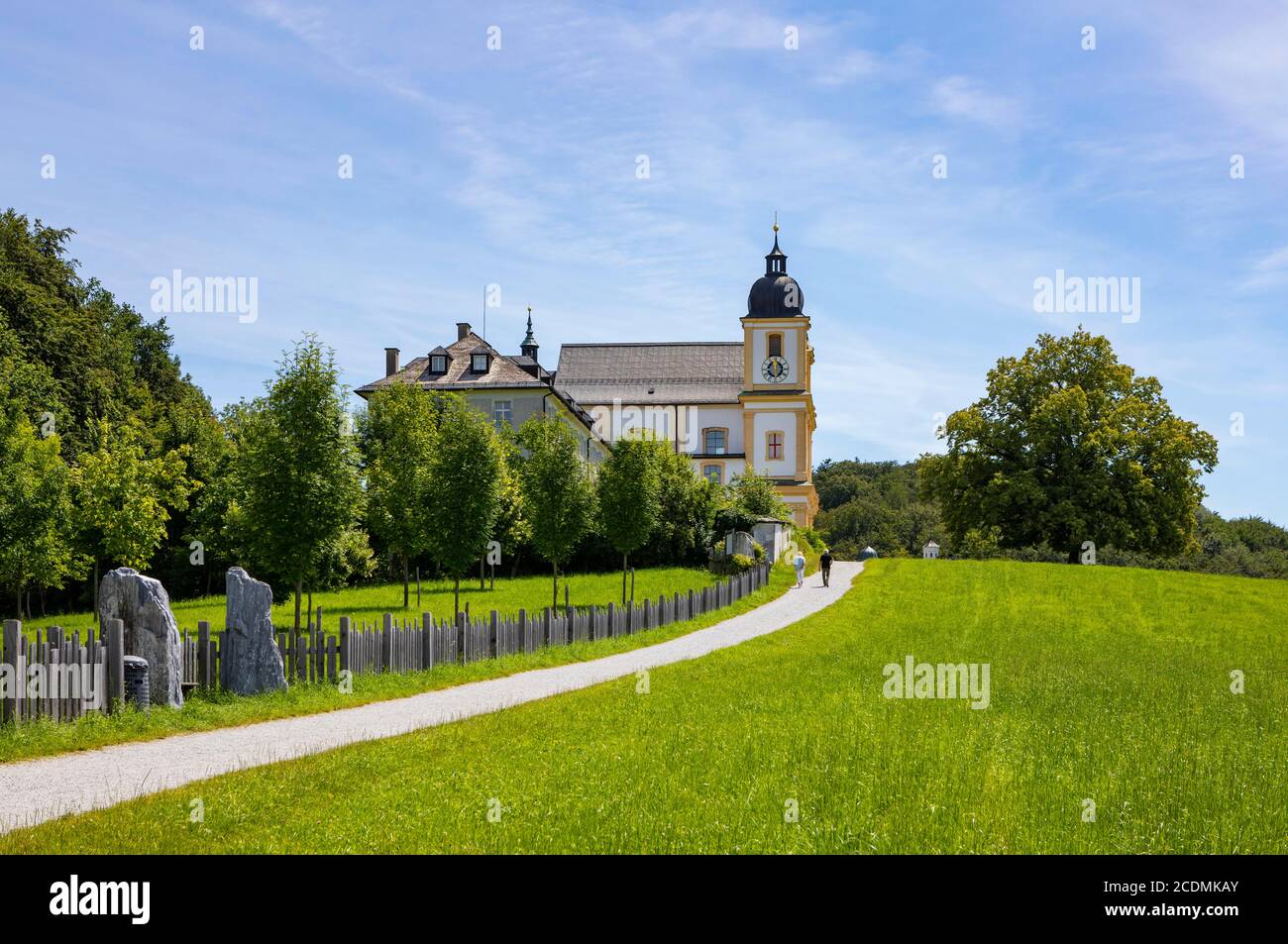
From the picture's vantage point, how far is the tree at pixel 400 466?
33.7 meters

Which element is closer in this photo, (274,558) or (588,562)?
(274,558)

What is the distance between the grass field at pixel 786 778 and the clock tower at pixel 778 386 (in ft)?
172

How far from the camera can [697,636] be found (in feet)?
Result: 83.1

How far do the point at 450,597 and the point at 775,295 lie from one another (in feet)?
139

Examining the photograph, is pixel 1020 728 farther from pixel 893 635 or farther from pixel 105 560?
pixel 105 560

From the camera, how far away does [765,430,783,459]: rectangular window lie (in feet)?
235

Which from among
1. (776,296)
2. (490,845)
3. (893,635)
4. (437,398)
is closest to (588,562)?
(437,398)

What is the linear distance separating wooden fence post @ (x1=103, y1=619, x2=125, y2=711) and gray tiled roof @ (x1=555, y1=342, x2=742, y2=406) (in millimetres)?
68697

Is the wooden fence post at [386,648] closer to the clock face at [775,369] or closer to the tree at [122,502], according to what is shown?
the tree at [122,502]

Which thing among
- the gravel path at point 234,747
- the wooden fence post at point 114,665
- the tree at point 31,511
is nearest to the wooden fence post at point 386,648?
the gravel path at point 234,747

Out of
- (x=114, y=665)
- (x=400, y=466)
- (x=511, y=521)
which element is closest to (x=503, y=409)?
(x=511, y=521)

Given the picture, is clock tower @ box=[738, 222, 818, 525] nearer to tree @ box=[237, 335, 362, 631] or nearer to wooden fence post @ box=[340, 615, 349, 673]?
tree @ box=[237, 335, 362, 631]

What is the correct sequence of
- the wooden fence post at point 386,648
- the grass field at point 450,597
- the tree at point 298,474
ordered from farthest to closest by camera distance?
the grass field at point 450,597, the tree at point 298,474, the wooden fence post at point 386,648
